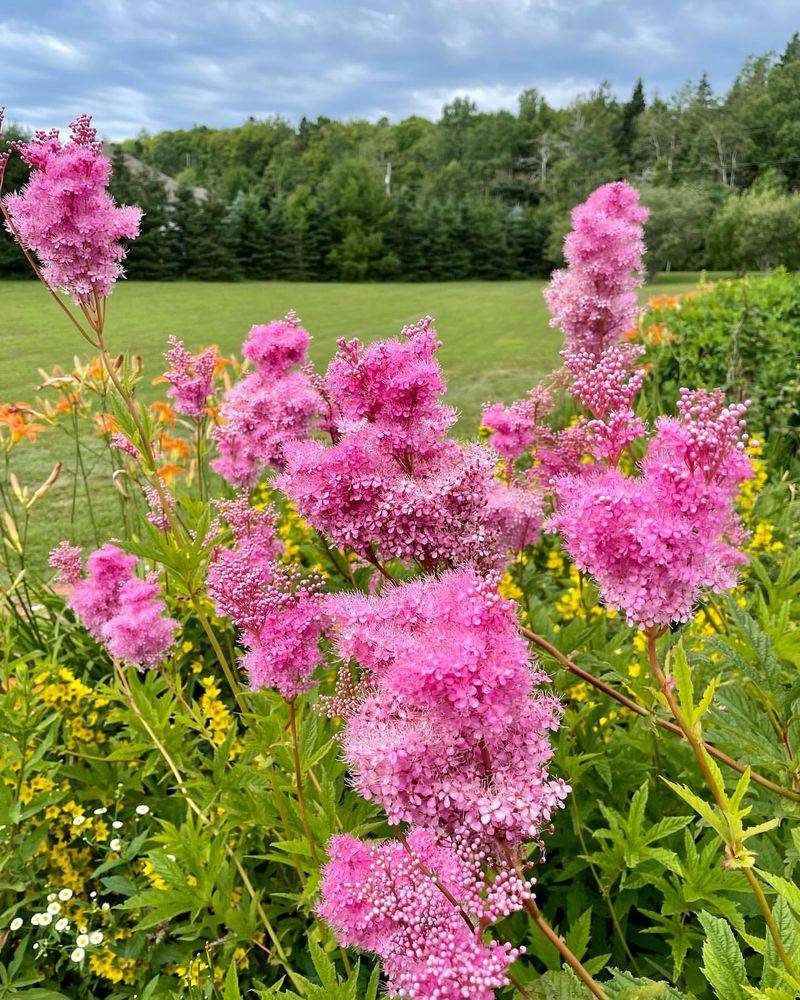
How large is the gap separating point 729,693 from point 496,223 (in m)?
49.3

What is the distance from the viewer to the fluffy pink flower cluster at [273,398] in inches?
94.7

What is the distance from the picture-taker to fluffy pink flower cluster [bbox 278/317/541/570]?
4.70 feet

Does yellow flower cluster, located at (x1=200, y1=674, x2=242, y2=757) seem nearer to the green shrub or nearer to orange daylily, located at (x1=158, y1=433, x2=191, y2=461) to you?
orange daylily, located at (x1=158, y1=433, x2=191, y2=461)

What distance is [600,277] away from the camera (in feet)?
10.0

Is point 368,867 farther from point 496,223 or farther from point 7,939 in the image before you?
point 496,223

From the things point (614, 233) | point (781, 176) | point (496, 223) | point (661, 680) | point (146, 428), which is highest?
point (781, 176)

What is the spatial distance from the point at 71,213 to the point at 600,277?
6.69ft

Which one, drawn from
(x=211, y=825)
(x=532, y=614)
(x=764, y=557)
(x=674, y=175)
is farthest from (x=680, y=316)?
(x=674, y=175)

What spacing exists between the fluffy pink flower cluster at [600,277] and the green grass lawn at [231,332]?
42.2 inches

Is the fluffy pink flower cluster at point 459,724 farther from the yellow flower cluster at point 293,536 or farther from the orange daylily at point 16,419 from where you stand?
the orange daylily at point 16,419

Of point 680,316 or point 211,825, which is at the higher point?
point 680,316

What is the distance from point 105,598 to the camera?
2.41m

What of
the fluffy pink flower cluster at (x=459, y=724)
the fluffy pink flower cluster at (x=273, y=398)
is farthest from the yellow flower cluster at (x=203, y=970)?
the fluffy pink flower cluster at (x=273, y=398)

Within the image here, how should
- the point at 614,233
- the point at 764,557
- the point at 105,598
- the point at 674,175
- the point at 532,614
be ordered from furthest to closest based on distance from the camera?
the point at 674,175 → the point at 764,557 → the point at 614,233 → the point at 532,614 → the point at 105,598
